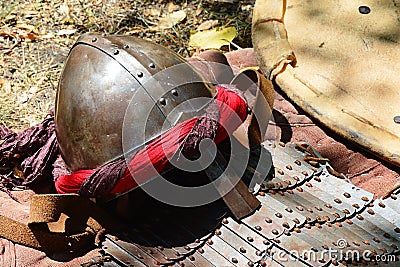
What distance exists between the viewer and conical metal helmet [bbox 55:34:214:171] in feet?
5.87

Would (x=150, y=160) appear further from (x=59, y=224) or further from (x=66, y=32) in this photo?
(x=66, y=32)

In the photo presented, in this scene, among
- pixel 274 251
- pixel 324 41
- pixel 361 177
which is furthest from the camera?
pixel 324 41

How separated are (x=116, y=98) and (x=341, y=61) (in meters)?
0.88

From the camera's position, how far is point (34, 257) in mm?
1942

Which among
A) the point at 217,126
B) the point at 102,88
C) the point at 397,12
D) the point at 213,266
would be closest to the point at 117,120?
the point at 102,88

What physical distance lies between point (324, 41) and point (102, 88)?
0.93m

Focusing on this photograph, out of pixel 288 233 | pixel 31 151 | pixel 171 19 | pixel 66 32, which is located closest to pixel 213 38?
pixel 171 19

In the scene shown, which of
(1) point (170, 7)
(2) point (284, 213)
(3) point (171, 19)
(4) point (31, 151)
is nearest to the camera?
(2) point (284, 213)

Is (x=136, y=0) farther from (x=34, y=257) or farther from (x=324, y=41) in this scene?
(x=34, y=257)

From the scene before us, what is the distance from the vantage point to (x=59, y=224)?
200 centimetres

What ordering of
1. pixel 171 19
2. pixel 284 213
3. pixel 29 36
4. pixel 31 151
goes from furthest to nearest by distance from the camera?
pixel 171 19 → pixel 29 36 → pixel 31 151 → pixel 284 213
